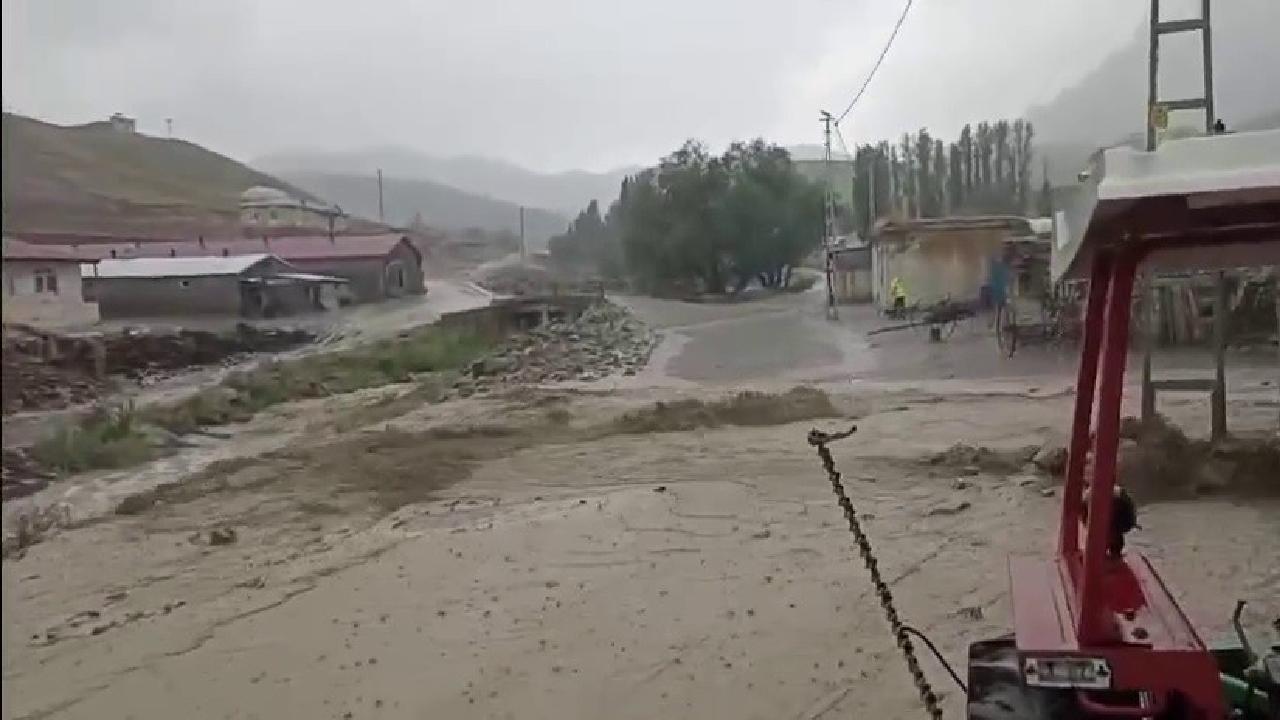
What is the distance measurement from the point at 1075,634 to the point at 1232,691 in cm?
46

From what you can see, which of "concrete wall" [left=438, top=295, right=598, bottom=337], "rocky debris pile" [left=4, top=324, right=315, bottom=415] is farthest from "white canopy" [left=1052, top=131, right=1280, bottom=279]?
"concrete wall" [left=438, top=295, right=598, bottom=337]

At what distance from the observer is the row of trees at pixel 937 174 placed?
39.4 metres

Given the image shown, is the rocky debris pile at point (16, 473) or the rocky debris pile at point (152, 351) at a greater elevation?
the rocky debris pile at point (16, 473)

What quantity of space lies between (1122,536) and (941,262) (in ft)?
85.6

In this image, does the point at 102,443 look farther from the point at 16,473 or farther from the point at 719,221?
the point at 719,221

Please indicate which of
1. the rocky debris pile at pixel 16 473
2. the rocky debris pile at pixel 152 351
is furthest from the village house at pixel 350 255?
the rocky debris pile at pixel 16 473

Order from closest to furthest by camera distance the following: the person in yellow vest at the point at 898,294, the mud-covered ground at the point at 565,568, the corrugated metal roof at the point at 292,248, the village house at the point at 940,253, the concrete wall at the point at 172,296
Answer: the mud-covered ground at the point at 565,568 < the concrete wall at the point at 172,296 < the person in yellow vest at the point at 898,294 < the village house at the point at 940,253 < the corrugated metal roof at the point at 292,248

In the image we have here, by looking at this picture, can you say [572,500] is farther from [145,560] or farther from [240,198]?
[240,198]

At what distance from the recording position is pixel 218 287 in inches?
1087

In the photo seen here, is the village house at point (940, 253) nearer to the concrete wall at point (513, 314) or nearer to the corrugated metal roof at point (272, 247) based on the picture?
the concrete wall at point (513, 314)

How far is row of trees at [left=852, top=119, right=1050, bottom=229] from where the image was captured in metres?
39.4

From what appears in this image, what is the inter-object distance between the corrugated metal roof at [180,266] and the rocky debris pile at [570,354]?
6.06 metres

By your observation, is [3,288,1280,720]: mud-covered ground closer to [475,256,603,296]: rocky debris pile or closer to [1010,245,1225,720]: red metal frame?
[1010,245,1225,720]: red metal frame

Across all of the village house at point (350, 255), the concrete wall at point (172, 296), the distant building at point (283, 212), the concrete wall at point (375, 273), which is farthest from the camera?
the distant building at point (283, 212)
